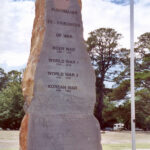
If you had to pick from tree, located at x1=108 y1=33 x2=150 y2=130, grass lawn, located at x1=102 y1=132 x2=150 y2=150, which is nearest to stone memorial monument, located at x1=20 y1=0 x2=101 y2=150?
grass lawn, located at x1=102 y1=132 x2=150 y2=150

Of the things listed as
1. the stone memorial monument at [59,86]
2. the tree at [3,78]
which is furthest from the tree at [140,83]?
the tree at [3,78]

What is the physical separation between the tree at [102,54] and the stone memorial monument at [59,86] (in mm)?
28648

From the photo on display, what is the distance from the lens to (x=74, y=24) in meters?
7.42

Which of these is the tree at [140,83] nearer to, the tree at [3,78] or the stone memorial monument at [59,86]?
the stone memorial monument at [59,86]

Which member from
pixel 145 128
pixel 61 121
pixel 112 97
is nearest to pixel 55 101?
pixel 61 121

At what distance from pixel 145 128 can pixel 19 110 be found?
1426 centimetres

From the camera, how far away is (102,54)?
3722 centimetres

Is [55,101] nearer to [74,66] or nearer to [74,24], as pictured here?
[74,66]

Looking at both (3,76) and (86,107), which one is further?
(3,76)

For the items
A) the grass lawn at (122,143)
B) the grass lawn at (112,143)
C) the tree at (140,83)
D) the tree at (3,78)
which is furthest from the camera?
the tree at (3,78)

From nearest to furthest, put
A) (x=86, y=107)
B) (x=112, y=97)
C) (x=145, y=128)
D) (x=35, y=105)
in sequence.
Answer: (x=35, y=105) < (x=86, y=107) < (x=112, y=97) < (x=145, y=128)

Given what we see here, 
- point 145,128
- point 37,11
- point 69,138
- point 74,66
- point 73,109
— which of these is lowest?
point 145,128

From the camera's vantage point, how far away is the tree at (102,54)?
1420 inches

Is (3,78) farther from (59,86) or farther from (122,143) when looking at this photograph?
(59,86)
